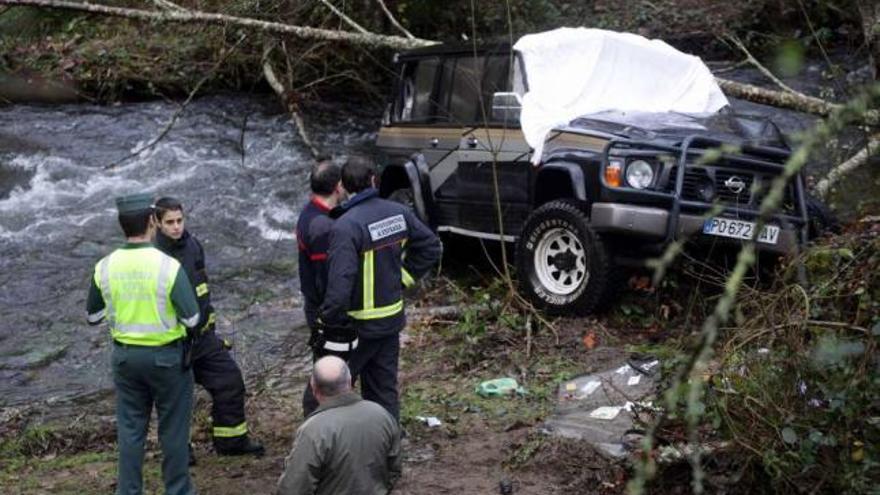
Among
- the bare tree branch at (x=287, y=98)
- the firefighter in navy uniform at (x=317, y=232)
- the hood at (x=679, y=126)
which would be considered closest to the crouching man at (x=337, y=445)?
the firefighter in navy uniform at (x=317, y=232)

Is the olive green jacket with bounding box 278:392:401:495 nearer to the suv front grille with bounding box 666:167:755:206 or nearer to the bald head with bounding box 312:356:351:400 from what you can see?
the bald head with bounding box 312:356:351:400

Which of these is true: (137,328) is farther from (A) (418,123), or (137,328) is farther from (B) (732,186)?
(A) (418,123)

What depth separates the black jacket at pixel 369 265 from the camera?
5.64 meters

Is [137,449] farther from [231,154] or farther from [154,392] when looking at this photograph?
[231,154]

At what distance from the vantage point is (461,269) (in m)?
10.4

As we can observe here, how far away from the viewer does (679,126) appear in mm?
8312

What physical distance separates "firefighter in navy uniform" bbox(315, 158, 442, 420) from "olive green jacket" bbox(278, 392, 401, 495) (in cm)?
129

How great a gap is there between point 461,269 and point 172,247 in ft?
14.8

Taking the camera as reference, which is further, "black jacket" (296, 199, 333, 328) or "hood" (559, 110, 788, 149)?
Answer: "hood" (559, 110, 788, 149)

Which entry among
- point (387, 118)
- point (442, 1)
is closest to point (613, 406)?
point (387, 118)

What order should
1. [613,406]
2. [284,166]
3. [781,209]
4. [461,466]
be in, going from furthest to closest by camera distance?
1. [284,166]
2. [781,209]
3. [613,406]
4. [461,466]

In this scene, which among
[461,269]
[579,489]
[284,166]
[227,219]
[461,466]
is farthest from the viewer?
[284,166]

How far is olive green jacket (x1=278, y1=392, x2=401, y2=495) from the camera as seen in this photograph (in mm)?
4254

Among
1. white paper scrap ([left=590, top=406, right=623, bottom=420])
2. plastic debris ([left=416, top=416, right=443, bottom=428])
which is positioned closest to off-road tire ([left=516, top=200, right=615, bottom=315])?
white paper scrap ([left=590, top=406, right=623, bottom=420])
